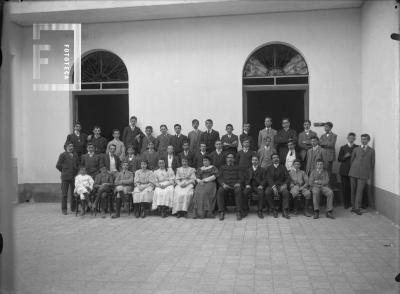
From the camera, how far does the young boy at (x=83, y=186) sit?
9984mm

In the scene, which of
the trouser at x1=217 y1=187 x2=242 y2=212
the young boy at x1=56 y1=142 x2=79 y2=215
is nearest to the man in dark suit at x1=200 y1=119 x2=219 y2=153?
the trouser at x1=217 y1=187 x2=242 y2=212

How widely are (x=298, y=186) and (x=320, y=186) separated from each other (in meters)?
0.48

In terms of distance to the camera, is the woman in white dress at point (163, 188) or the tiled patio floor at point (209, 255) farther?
the woman in white dress at point (163, 188)

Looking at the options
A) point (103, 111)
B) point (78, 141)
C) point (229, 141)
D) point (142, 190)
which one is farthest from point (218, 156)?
point (103, 111)

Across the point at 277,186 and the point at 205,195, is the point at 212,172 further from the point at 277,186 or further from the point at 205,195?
the point at 277,186

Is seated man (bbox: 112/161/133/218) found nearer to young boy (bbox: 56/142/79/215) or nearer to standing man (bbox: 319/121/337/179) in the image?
young boy (bbox: 56/142/79/215)

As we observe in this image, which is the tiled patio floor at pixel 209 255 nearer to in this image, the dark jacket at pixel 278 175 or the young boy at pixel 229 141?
the dark jacket at pixel 278 175

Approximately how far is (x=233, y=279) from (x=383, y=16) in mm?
7091

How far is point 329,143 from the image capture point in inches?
417

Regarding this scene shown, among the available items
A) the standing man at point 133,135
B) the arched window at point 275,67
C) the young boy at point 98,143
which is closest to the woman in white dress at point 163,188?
the standing man at point 133,135

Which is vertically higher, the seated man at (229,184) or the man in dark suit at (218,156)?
the man in dark suit at (218,156)

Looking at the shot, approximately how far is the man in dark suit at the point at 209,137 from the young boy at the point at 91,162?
272cm

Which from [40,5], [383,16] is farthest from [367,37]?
[40,5]

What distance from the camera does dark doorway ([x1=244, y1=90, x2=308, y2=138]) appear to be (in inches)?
504
